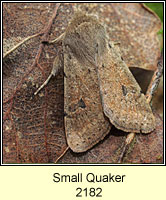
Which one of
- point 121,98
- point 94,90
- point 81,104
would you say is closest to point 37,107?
point 81,104

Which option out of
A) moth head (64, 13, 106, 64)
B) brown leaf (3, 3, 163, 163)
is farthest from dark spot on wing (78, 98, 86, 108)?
moth head (64, 13, 106, 64)

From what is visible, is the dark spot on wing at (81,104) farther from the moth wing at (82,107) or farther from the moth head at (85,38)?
the moth head at (85,38)

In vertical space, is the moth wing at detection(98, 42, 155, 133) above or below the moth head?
below

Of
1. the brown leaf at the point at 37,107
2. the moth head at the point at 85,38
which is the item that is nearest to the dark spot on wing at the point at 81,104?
the brown leaf at the point at 37,107

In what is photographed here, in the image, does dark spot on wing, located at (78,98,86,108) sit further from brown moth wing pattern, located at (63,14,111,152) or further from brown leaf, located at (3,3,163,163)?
brown leaf, located at (3,3,163,163)

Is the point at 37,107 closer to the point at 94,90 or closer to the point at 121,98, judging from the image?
the point at 94,90

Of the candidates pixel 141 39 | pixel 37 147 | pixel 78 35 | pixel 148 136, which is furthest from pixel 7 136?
pixel 141 39
